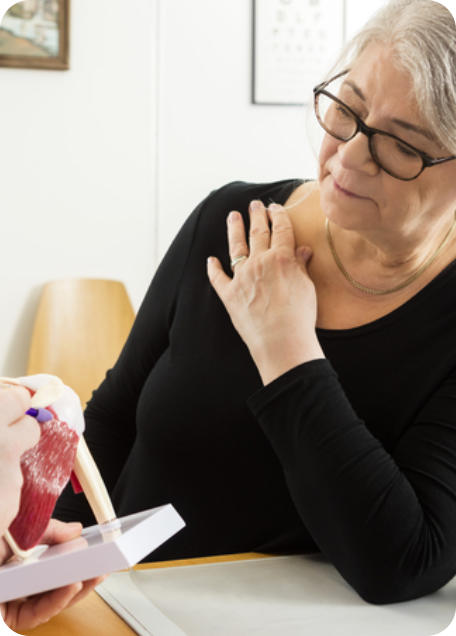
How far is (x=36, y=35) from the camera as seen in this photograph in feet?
8.54

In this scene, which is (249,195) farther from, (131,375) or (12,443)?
(12,443)

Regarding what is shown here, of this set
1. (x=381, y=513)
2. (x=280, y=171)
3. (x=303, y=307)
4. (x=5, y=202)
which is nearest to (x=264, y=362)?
(x=303, y=307)

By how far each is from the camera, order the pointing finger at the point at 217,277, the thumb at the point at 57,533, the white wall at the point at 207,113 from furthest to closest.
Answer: the white wall at the point at 207,113, the pointing finger at the point at 217,277, the thumb at the point at 57,533

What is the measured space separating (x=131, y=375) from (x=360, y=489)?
38 centimetres

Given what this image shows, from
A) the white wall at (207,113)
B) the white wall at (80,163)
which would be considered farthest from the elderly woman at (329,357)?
the white wall at (207,113)

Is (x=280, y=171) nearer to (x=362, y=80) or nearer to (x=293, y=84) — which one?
(x=293, y=84)

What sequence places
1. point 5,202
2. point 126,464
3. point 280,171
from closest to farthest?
point 126,464
point 5,202
point 280,171

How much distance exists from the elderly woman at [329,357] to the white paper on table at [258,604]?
0.03 metres

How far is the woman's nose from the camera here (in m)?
0.87

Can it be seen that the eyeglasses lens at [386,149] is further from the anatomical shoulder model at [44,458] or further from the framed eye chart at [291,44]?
the framed eye chart at [291,44]

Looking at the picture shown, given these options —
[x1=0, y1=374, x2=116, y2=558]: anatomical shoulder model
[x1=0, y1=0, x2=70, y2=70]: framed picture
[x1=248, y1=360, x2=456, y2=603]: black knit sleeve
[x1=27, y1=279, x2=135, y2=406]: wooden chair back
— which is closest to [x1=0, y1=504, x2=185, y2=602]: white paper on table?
[x1=0, y1=374, x2=116, y2=558]: anatomical shoulder model

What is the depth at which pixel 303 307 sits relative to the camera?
0.90 m

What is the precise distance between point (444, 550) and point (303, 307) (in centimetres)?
28

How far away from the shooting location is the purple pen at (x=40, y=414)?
0.63 m
